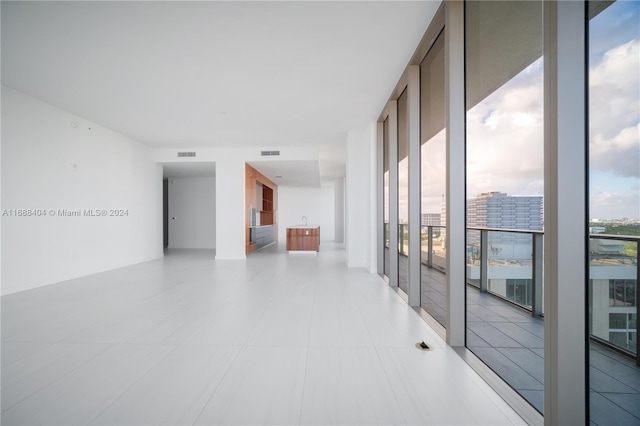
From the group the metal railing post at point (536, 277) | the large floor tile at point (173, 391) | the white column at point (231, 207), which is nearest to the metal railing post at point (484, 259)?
the metal railing post at point (536, 277)

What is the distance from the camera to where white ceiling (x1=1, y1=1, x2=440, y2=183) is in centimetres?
255

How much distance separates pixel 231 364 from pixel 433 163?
3512 millimetres

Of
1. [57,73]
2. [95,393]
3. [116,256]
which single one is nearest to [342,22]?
[95,393]

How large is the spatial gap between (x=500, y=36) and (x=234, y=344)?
3.61 metres

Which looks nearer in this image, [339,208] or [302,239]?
[302,239]

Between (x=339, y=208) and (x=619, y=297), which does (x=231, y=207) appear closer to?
(x=339, y=208)

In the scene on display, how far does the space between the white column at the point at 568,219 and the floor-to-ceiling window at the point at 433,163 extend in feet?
4.00

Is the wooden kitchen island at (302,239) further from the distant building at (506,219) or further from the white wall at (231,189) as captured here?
the distant building at (506,219)

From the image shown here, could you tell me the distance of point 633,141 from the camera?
4.70 ft

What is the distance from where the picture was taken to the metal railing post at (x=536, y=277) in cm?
297

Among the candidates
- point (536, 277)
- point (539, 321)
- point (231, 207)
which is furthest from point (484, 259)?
point (231, 207)

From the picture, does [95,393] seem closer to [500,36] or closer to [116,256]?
[500,36]

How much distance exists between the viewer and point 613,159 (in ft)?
4.50

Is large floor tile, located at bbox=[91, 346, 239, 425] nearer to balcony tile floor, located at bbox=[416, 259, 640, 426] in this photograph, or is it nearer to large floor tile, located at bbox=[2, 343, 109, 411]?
large floor tile, located at bbox=[2, 343, 109, 411]
